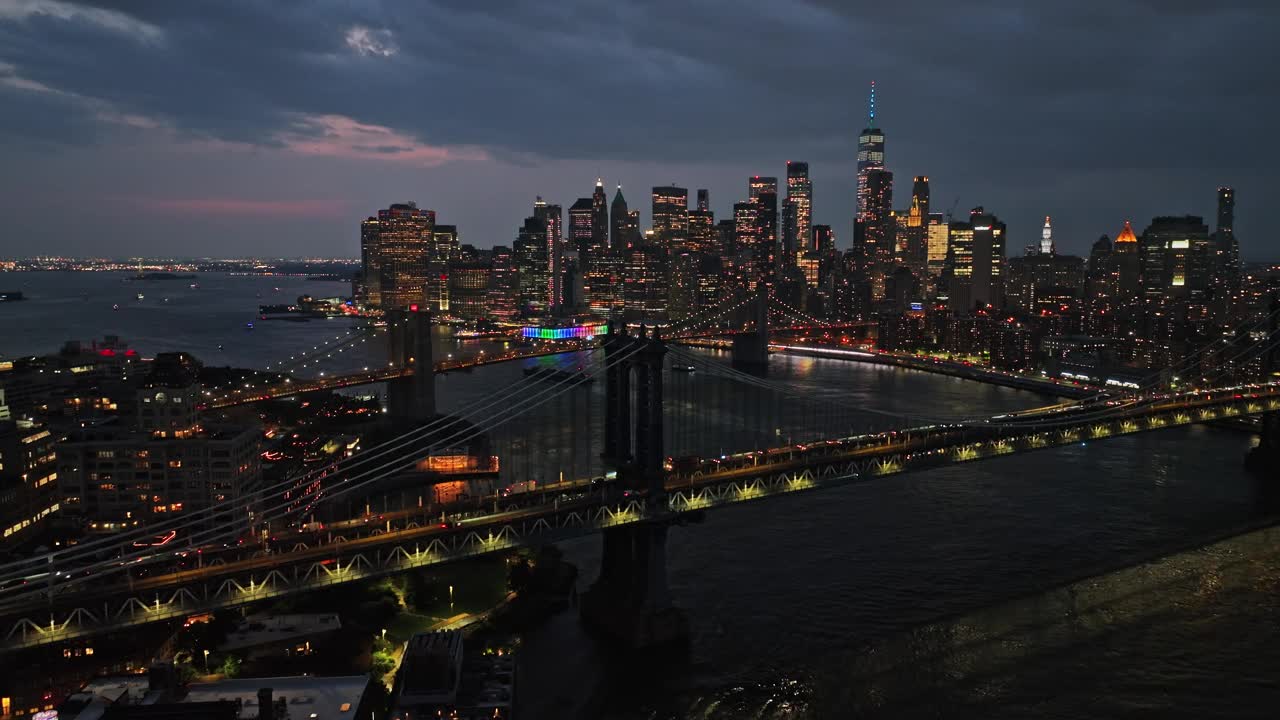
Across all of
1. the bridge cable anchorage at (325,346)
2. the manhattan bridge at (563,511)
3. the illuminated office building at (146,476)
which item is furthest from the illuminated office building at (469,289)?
the illuminated office building at (146,476)

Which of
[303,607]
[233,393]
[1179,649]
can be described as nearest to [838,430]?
[1179,649]

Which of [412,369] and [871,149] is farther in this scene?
[871,149]

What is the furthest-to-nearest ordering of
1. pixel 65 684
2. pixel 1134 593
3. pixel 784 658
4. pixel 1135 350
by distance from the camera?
pixel 1135 350 → pixel 1134 593 → pixel 784 658 → pixel 65 684

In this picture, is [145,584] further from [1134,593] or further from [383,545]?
[1134,593]

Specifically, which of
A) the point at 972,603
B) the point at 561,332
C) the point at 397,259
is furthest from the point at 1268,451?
the point at 397,259

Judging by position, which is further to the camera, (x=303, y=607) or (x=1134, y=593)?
(x=1134, y=593)

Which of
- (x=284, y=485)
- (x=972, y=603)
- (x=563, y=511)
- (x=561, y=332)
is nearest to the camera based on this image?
(x=563, y=511)

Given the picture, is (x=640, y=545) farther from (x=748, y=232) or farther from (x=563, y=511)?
(x=748, y=232)

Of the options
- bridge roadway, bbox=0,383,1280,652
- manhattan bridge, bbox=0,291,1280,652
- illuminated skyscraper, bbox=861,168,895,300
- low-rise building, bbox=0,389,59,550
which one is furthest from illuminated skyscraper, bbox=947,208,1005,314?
low-rise building, bbox=0,389,59,550

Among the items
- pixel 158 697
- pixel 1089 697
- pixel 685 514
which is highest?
pixel 685 514
